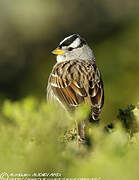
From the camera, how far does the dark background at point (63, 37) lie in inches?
320

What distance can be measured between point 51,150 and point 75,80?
10.1ft

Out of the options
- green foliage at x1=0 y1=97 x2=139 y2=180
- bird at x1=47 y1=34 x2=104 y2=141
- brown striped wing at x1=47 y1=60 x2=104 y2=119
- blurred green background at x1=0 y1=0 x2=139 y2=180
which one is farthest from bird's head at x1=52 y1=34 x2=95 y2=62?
green foliage at x1=0 y1=97 x2=139 y2=180

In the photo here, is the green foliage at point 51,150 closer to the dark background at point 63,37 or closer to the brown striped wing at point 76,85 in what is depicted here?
the brown striped wing at point 76,85

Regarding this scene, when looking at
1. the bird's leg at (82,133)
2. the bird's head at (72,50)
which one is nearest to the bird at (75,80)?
the bird's head at (72,50)

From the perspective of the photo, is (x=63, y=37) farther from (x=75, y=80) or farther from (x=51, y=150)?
(x=51, y=150)

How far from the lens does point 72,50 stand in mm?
5414

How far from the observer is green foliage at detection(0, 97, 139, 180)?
4.75ft

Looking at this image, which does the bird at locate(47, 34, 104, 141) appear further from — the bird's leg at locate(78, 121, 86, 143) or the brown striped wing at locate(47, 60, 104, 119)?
the bird's leg at locate(78, 121, 86, 143)

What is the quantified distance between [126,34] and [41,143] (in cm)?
779

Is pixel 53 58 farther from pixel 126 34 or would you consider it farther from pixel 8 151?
pixel 8 151

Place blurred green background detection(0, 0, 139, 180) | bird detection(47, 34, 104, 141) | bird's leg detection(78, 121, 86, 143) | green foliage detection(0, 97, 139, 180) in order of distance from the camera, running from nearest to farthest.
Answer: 1. green foliage detection(0, 97, 139, 180)
2. blurred green background detection(0, 0, 139, 180)
3. bird's leg detection(78, 121, 86, 143)
4. bird detection(47, 34, 104, 141)

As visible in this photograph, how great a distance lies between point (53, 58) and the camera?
383 inches

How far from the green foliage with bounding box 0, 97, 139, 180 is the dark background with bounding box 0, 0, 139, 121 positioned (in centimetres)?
539

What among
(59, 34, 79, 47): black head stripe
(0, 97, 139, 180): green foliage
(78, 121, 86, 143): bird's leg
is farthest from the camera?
(59, 34, 79, 47): black head stripe
